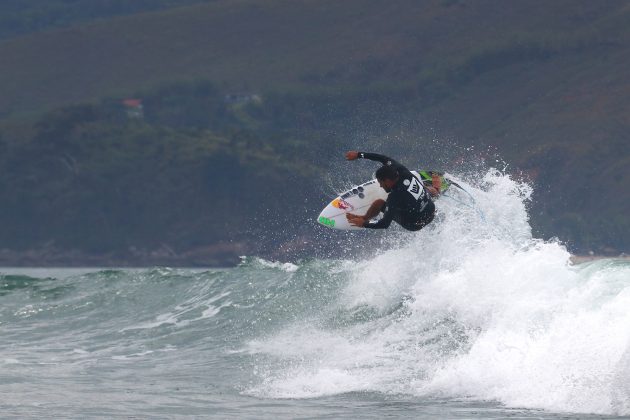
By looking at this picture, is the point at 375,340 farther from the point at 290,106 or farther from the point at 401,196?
the point at 290,106

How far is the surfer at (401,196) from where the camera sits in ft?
56.3

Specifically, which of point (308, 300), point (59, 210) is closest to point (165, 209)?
point (59, 210)

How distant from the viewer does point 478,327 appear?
16281 mm

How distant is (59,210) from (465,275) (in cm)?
7960

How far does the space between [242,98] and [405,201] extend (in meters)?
106

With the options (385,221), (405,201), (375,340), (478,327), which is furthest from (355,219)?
(478,327)

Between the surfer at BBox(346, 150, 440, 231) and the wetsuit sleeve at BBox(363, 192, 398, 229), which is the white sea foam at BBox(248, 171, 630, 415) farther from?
the wetsuit sleeve at BBox(363, 192, 398, 229)

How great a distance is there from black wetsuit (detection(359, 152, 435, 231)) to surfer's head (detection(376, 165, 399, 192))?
63 millimetres

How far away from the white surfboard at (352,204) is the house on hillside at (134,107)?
97.5 metres

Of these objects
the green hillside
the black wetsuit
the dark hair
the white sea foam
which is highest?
the green hillside

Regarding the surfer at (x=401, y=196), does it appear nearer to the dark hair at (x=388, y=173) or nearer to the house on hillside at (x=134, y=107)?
the dark hair at (x=388, y=173)

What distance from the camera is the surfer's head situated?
56.0 ft

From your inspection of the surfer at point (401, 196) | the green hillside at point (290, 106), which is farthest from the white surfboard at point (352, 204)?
the green hillside at point (290, 106)

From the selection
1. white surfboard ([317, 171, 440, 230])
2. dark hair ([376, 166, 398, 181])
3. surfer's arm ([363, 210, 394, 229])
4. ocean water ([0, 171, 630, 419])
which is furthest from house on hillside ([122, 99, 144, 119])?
dark hair ([376, 166, 398, 181])
